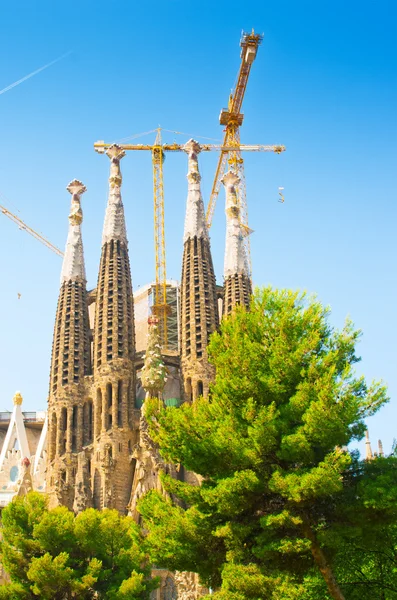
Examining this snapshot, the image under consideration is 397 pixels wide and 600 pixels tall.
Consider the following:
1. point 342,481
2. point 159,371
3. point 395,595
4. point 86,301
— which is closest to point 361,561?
point 395,595

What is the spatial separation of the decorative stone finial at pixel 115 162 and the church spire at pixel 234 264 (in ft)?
22.6

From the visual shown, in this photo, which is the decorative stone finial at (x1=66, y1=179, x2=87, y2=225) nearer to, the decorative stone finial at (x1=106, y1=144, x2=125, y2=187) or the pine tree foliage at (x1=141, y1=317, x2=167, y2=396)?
the decorative stone finial at (x1=106, y1=144, x2=125, y2=187)

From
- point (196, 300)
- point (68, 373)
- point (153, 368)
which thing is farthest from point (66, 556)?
point (196, 300)

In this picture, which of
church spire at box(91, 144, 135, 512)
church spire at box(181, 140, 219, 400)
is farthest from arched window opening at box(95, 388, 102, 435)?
church spire at box(181, 140, 219, 400)

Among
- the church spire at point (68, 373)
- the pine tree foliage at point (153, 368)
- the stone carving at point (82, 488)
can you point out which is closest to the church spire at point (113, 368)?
the stone carving at point (82, 488)

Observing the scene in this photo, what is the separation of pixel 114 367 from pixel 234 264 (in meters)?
10.3

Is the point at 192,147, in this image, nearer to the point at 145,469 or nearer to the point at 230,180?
the point at 230,180

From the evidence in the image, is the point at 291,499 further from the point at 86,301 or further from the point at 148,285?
the point at 148,285

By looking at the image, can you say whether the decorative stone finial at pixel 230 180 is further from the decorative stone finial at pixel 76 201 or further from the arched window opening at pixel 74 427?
the arched window opening at pixel 74 427

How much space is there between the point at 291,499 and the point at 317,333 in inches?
149

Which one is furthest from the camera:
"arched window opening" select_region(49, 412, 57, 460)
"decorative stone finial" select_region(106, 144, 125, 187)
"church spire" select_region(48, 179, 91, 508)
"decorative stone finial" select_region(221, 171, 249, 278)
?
"decorative stone finial" select_region(106, 144, 125, 187)

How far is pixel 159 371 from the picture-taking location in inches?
1497

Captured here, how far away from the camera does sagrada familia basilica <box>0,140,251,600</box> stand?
122ft

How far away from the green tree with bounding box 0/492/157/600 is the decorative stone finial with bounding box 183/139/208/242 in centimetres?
2259
